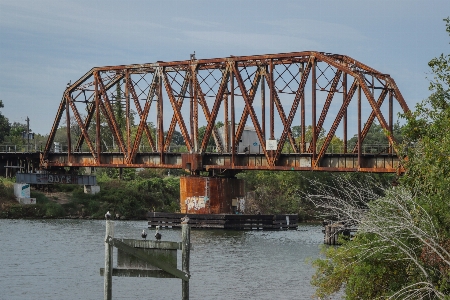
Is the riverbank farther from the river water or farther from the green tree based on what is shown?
the green tree

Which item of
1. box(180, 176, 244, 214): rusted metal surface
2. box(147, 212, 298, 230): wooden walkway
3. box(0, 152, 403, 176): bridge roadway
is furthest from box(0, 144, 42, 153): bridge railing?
box(180, 176, 244, 214): rusted metal surface

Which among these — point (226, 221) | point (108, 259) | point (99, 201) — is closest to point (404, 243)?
point (108, 259)

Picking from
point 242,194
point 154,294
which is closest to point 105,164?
point 242,194

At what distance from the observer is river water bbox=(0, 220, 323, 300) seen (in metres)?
45.5

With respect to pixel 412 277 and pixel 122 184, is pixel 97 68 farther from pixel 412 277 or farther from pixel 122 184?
pixel 412 277

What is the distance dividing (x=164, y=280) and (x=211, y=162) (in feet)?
147

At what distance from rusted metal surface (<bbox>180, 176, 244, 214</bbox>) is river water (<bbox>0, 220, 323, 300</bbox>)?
4996 mm

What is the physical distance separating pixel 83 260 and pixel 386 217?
3205 centimetres

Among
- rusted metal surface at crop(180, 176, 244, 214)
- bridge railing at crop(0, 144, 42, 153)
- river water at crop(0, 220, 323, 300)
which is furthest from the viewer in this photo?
bridge railing at crop(0, 144, 42, 153)

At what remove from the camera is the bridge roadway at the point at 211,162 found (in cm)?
7944

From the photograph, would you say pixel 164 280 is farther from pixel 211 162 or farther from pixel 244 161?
pixel 211 162

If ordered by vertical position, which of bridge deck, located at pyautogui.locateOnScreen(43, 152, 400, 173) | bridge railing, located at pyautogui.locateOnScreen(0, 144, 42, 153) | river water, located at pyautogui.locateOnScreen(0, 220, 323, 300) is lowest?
river water, located at pyautogui.locateOnScreen(0, 220, 323, 300)

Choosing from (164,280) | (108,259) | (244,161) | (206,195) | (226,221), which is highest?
(244,161)

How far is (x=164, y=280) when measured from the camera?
162 feet
